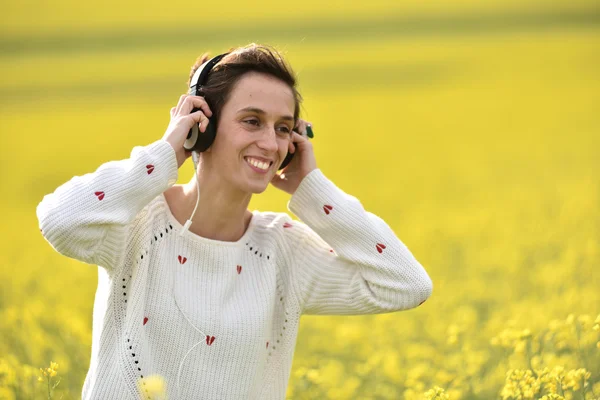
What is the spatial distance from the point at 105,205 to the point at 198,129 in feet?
1.48

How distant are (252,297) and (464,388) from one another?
56.2 inches

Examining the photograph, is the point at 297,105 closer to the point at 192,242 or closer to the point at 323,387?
the point at 192,242

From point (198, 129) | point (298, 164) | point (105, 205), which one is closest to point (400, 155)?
point (298, 164)

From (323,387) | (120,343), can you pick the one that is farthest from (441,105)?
(120,343)

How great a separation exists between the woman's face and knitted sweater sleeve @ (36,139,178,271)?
0.72ft

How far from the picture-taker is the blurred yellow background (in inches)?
186

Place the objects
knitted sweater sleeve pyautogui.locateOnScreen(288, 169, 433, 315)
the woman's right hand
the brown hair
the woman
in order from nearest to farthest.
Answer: the woman, the woman's right hand, the brown hair, knitted sweater sleeve pyautogui.locateOnScreen(288, 169, 433, 315)

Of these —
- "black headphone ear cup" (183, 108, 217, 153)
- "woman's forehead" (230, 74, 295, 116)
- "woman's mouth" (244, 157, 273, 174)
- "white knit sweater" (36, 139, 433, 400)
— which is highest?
"woman's forehead" (230, 74, 295, 116)

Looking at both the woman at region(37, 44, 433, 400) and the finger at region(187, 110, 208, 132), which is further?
the finger at region(187, 110, 208, 132)

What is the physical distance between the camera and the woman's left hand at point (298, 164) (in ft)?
11.8

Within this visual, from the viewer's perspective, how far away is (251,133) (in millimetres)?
3336

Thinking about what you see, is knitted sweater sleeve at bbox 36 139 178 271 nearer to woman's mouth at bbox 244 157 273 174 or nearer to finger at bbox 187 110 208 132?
finger at bbox 187 110 208 132

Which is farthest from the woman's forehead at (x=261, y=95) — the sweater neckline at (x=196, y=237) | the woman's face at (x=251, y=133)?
the sweater neckline at (x=196, y=237)

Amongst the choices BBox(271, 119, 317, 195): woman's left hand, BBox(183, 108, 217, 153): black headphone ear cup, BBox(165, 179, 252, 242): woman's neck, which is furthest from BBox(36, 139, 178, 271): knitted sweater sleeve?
BBox(271, 119, 317, 195): woman's left hand
